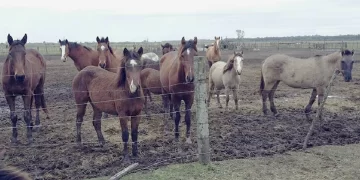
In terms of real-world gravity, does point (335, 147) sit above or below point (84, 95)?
below

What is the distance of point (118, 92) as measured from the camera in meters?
6.12

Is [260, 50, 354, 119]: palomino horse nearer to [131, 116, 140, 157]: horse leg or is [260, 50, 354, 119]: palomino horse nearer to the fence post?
the fence post

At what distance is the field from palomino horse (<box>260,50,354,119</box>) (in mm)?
633

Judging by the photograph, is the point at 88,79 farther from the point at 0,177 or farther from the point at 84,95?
the point at 0,177

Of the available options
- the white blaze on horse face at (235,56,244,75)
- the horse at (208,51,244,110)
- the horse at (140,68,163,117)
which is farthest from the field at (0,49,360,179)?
the white blaze on horse face at (235,56,244,75)

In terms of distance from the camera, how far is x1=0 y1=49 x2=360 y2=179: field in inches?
230

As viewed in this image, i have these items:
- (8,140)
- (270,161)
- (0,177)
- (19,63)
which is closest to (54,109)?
(8,140)

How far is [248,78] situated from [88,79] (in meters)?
10.6

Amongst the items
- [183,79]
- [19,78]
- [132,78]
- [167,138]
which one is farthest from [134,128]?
[19,78]

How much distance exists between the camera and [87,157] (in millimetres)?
6211

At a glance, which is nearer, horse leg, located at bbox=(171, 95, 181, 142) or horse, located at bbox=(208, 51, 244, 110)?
horse leg, located at bbox=(171, 95, 181, 142)

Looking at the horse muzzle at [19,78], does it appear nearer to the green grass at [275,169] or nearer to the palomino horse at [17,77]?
the palomino horse at [17,77]

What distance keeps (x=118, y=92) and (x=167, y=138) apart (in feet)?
5.77

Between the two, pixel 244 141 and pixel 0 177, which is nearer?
pixel 0 177
